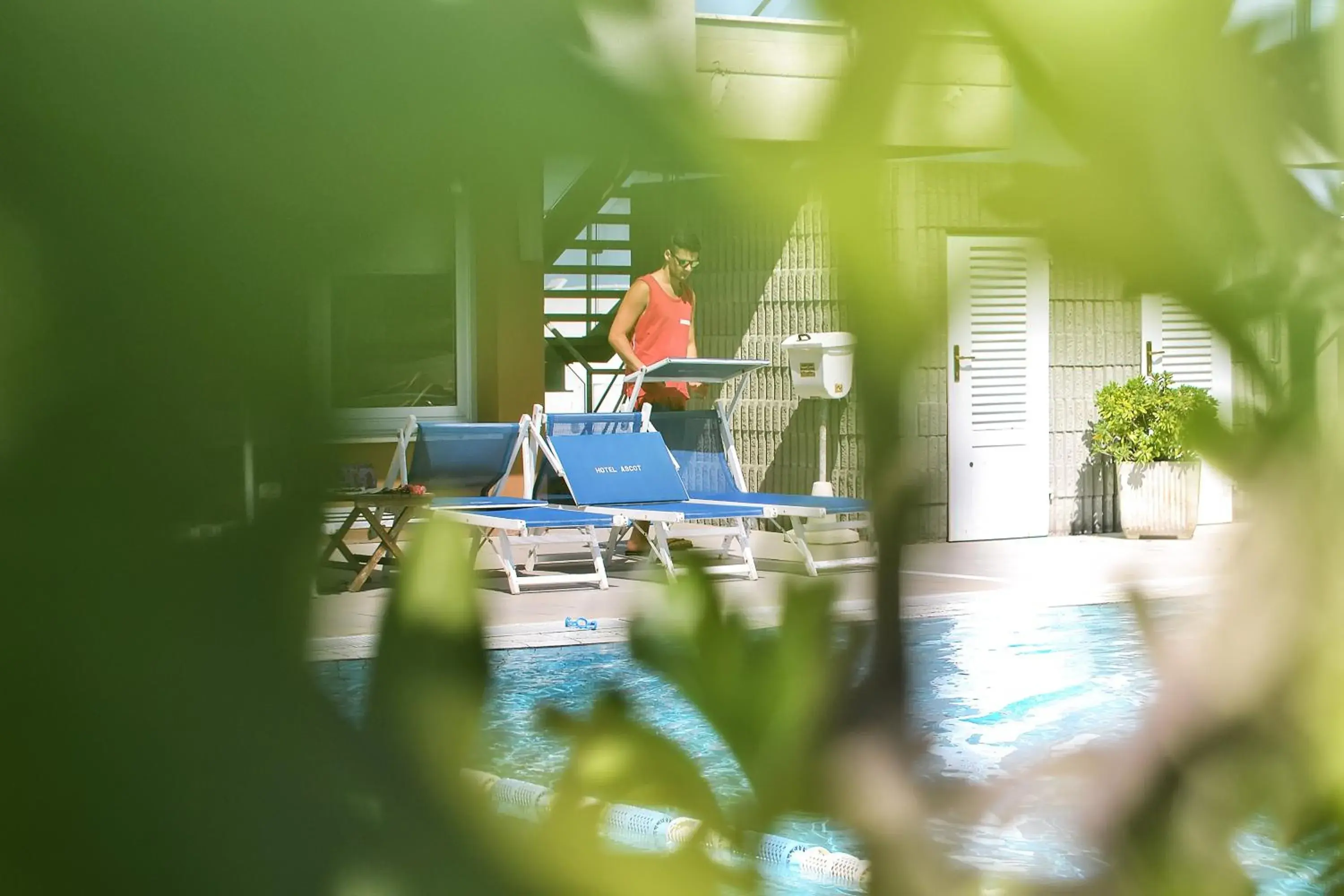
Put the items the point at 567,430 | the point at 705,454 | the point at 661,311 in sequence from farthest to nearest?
1. the point at 705,454
2. the point at 567,430
3. the point at 661,311

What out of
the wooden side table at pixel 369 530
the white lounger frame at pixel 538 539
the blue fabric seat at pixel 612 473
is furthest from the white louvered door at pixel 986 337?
the blue fabric seat at pixel 612 473

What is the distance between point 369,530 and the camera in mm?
262

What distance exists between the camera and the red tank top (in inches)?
28.0

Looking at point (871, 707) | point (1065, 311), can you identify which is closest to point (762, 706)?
point (871, 707)

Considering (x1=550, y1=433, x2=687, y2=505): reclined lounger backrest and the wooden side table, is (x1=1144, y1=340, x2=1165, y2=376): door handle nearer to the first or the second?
the wooden side table

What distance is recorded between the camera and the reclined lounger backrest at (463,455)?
1.46 ft

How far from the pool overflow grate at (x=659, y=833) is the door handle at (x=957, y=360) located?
0.12 metres

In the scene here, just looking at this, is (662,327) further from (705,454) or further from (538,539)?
(705,454)

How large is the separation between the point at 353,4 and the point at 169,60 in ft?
0.12

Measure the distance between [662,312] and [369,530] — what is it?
2.02 feet

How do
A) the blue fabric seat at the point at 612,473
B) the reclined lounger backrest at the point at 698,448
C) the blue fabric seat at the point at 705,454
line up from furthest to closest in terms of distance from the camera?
the reclined lounger backrest at the point at 698,448, the blue fabric seat at the point at 705,454, the blue fabric seat at the point at 612,473

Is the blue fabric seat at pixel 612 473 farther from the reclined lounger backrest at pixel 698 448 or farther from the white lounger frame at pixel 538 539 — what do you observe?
the reclined lounger backrest at pixel 698 448

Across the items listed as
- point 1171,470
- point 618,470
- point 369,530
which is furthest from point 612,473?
point 369,530

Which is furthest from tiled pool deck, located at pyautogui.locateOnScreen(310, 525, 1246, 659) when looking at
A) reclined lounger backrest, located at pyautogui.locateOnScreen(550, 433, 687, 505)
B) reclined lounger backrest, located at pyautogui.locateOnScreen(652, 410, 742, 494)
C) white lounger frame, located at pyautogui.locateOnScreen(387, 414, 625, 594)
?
reclined lounger backrest, located at pyautogui.locateOnScreen(652, 410, 742, 494)
